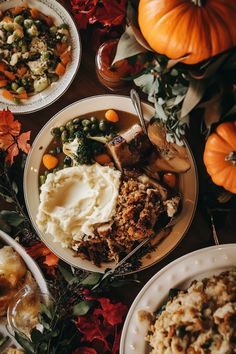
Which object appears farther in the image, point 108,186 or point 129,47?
point 108,186

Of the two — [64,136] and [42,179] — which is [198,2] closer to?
[64,136]

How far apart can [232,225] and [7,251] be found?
121 cm

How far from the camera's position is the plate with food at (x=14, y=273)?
277 centimetres

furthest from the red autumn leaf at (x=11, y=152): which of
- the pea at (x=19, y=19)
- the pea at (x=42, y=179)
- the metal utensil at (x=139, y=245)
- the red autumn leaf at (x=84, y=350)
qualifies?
the red autumn leaf at (x=84, y=350)

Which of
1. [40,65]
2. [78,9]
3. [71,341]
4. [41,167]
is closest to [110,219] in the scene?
[41,167]

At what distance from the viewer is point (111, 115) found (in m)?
2.71

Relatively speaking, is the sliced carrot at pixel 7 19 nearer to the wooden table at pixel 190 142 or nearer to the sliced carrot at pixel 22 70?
the sliced carrot at pixel 22 70

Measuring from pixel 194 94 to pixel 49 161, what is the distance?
1.02 meters

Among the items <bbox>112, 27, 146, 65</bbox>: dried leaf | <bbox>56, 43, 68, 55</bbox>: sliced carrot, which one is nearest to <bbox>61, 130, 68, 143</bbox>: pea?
<bbox>56, 43, 68, 55</bbox>: sliced carrot

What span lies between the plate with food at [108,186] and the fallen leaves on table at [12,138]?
0.36 ft

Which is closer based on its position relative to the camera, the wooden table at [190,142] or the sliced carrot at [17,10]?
the wooden table at [190,142]

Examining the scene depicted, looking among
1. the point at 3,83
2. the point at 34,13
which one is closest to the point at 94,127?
the point at 3,83

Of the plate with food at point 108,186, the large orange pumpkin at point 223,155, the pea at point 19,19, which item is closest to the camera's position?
the large orange pumpkin at point 223,155

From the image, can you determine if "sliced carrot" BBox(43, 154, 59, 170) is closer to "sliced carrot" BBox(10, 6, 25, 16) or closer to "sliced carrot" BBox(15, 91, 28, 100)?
"sliced carrot" BBox(15, 91, 28, 100)
